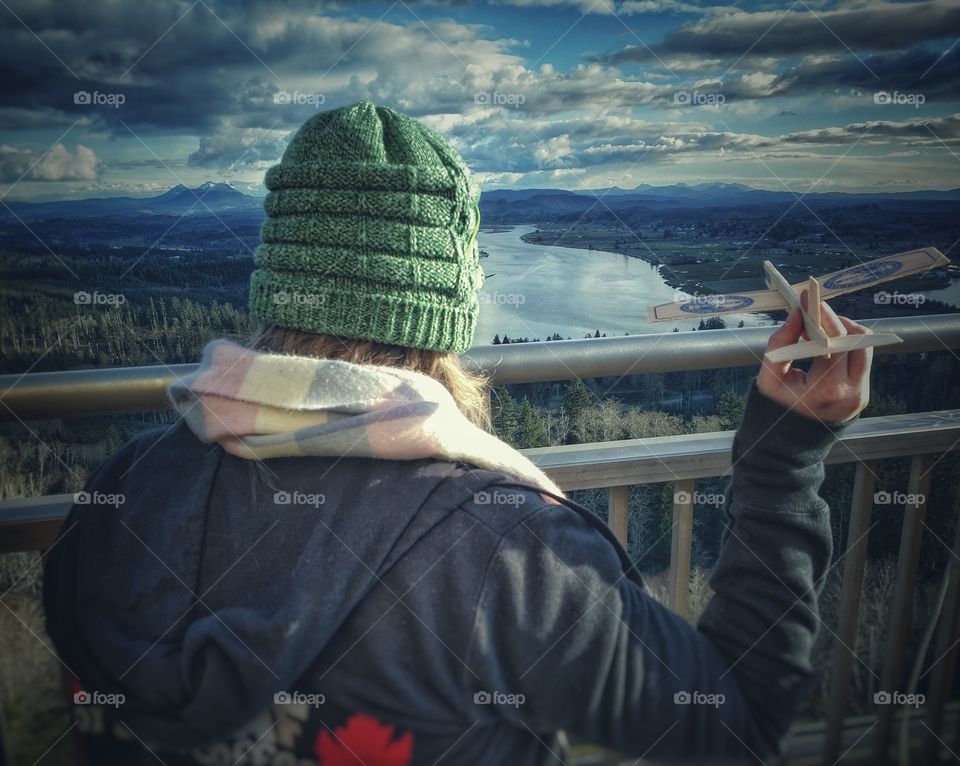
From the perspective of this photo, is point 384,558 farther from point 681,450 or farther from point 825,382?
point 681,450

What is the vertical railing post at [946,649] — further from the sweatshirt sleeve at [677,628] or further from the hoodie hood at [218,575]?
the hoodie hood at [218,575]

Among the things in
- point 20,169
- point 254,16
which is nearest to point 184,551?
point 20,169

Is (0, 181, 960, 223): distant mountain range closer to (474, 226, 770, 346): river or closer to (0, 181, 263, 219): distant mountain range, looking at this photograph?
(0, 181, 263, 219): distant mountain range

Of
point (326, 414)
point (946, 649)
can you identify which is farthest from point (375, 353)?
point (946, 649)

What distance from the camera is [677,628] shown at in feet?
3.18

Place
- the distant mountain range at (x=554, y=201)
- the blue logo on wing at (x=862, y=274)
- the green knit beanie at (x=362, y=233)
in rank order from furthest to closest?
the distant mountain range at (x=554, y=201) < the blue logo on wing at (x=862, y=274) < the green knit beanie at (x=362, y=233)

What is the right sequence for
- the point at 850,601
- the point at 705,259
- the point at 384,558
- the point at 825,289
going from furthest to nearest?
the point at 705,259, the point at 850,601, the point at 825,289, the point at 384,558

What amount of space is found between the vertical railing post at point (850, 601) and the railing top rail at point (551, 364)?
36 cm

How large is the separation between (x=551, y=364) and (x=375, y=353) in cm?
50

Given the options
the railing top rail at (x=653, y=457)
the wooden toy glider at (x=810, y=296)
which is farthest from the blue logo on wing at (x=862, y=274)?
the railing top rail at (x=653, y=457)

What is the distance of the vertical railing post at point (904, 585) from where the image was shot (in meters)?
1.73

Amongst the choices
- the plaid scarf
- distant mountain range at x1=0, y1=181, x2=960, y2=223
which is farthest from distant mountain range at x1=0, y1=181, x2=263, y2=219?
the plaid scarf

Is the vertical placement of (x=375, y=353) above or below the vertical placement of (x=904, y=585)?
above

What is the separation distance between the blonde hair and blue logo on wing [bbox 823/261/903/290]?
0.70m
